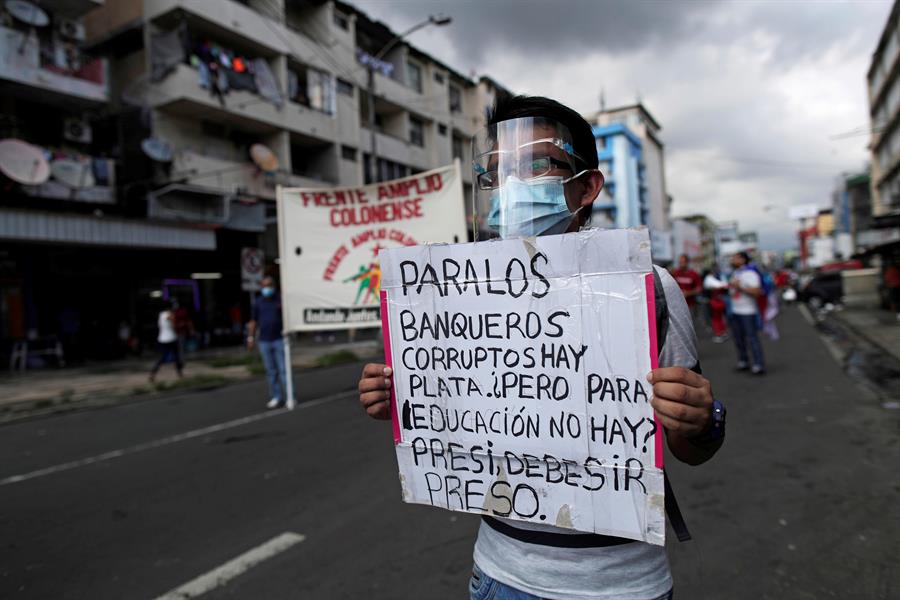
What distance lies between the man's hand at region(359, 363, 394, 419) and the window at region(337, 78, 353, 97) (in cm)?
2813

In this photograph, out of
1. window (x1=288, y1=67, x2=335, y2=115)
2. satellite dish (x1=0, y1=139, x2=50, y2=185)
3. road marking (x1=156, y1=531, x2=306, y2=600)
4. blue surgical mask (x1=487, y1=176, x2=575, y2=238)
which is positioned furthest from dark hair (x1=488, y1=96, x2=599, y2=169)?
window (x1=288, y1=67, x2=335, y2=115)

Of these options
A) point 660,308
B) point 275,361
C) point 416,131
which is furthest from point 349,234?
point 416,131

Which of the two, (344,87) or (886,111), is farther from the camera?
(886,111)

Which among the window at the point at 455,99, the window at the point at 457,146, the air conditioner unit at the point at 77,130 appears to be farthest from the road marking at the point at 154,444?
the window at the point at 455,99

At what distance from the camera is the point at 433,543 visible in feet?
11.7

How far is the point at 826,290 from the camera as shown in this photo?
28.3 meters

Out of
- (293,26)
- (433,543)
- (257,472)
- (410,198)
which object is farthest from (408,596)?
(293,26)

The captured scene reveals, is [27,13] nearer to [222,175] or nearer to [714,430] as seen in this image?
[222,175]

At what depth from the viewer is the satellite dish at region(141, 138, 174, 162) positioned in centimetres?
1767

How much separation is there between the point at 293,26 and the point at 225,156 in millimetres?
7999

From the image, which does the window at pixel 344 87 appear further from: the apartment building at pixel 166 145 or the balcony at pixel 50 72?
the balcony at pixel 50 72

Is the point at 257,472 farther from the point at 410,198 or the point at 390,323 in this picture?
the point at 390,323

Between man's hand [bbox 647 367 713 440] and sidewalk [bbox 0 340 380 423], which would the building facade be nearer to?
sidewalk [bbox 0 340 380 423]

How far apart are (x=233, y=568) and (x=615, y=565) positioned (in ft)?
9.04
